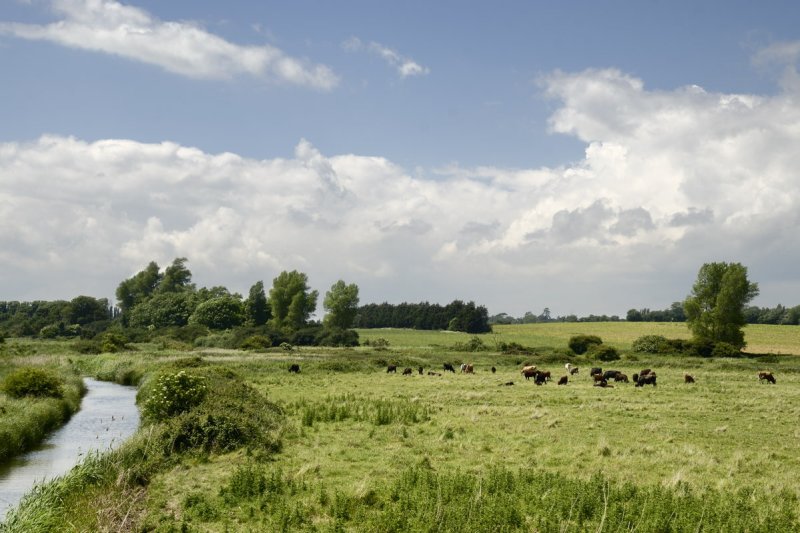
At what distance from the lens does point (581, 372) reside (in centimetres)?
6181

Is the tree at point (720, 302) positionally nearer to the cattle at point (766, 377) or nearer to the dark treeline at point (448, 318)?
the cattle at point (766, 377)

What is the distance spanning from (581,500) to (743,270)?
296 feet

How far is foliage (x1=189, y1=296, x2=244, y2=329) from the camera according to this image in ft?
449

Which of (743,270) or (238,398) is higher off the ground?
(743,270)

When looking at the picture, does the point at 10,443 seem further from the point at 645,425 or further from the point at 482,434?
the point at 645,425

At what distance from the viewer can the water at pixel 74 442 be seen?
21675 mm

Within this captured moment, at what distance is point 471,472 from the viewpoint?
19125 millimetres

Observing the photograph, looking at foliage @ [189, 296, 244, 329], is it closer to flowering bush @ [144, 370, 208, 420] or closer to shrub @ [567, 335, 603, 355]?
shrub @ [567, 335, 603, 355]

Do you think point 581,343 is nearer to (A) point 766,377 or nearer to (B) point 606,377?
(A) point 766,377

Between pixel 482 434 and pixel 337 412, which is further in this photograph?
pixel 337 412

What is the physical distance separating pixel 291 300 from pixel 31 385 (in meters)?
104

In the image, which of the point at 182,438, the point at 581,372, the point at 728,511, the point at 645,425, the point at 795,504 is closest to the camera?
the point at 728,511

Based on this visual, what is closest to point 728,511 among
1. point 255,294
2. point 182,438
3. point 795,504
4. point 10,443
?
point 795,504

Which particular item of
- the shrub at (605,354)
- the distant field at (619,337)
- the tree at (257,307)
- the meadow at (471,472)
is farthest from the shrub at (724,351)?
the tree at (257,307)
